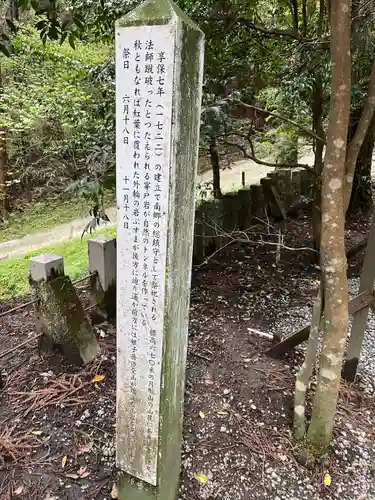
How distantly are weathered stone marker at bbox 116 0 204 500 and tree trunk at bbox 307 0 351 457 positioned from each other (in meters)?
0.74

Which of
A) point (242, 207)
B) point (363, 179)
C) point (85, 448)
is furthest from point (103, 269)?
point (363, 179)

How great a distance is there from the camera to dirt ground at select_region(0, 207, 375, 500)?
2197 millimetres

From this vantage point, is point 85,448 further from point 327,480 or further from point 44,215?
point 44,215

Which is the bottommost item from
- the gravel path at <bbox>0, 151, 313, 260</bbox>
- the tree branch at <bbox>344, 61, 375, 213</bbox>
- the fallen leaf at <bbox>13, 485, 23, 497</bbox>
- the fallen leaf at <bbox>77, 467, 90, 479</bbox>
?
the gravel path at <bbox>0, 151, 313, 260</bbox>

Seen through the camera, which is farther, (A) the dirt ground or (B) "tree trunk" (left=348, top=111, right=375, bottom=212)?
(B) "tree trunk" (left=348, top=111, right=375, bottom=212)

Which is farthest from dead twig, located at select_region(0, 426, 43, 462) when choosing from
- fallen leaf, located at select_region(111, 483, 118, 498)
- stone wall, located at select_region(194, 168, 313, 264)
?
stone wall, located at select_region(194, 168, 313, 264)

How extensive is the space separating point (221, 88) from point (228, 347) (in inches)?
93.6

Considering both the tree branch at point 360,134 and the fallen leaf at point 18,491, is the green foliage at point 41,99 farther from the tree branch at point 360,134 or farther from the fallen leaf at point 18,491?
the fallen leaf at point 18,491

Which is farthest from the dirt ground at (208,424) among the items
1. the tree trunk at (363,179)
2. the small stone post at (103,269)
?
the tree trunk at (363,179)

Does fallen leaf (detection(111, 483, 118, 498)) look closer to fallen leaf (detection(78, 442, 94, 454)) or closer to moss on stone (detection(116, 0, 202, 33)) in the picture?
fallen leaf (detection(78, 442, 94, 454))

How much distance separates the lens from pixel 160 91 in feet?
4.84

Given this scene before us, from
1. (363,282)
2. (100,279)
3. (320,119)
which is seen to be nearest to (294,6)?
(320,119)

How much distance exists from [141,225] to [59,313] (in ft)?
5.05

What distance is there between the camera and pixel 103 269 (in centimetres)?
338
